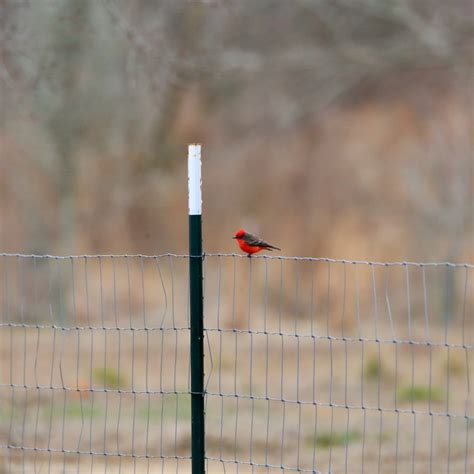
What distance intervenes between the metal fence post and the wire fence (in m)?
1.21

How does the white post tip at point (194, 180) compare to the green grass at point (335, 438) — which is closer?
the white post tip at point (194, 180)

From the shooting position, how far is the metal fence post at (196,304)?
5.07 meters

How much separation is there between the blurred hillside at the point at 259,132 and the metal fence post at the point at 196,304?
7.78 m

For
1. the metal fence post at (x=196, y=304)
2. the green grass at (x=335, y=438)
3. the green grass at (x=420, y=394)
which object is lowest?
the green grass at (x=335, y=438)

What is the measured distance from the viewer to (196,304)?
507 centimetres

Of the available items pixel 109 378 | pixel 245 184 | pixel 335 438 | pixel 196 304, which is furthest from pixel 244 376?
pixel 196 304

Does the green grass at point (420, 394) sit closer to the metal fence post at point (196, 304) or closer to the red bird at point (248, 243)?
the red bird at point (248, 243)

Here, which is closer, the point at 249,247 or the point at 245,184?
the point at 249,247

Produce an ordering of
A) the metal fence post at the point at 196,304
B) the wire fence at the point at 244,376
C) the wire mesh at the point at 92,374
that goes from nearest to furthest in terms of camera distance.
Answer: the metal fence post at the point at 196,304 < the wire mesh at the point at 92,374 < the wire fence at the point at 244,376

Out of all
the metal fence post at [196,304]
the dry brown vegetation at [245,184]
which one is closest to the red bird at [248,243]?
the metal fence post at [196,304]

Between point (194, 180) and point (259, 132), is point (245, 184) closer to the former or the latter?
point (259, 132)

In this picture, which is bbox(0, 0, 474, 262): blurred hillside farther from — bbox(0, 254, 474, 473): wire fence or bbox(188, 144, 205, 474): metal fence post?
bbox(188, 144, 205, 474): metal fence post

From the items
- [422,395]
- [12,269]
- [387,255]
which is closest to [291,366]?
[422,395]

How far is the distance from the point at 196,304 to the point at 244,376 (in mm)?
7055
